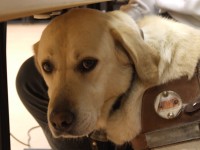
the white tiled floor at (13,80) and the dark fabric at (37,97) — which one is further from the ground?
the dark fabric at (37,97)

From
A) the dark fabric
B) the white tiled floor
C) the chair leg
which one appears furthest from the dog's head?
the white tiled floor

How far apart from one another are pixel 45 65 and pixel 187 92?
1.37ft

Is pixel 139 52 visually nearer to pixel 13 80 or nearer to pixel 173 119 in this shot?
pixel 173 119

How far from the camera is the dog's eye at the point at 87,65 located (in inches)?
40.4

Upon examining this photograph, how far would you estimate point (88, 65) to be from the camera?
1.03m

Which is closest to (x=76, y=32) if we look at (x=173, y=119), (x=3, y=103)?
(x=173, y=119)

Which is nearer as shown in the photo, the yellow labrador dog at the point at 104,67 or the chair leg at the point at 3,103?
the yellow labrador dog at the point at 104,67

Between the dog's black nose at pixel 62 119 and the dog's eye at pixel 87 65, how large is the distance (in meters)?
0.13

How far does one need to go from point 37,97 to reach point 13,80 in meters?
1.43

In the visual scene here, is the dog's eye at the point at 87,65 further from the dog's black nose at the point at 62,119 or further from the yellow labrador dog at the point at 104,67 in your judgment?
the dog's black nose at the point at 62,119

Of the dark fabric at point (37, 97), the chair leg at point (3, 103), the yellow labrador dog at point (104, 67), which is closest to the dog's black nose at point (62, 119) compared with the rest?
the yellow labrador dog at point (104, 67)

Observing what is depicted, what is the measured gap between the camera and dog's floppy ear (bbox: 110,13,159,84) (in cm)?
103

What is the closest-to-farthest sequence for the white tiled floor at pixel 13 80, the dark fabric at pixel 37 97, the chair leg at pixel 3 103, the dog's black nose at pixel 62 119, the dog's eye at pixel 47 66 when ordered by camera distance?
1. the dog's black nose at pixel 62 119
2. the dog's eye at pixel 47 66
3. the chair leg at pixel 3 103
4. the dark fabric at pixel 37 97
5. the white tiled floor at pixel 13 80

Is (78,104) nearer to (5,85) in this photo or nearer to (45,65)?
(45,65)
